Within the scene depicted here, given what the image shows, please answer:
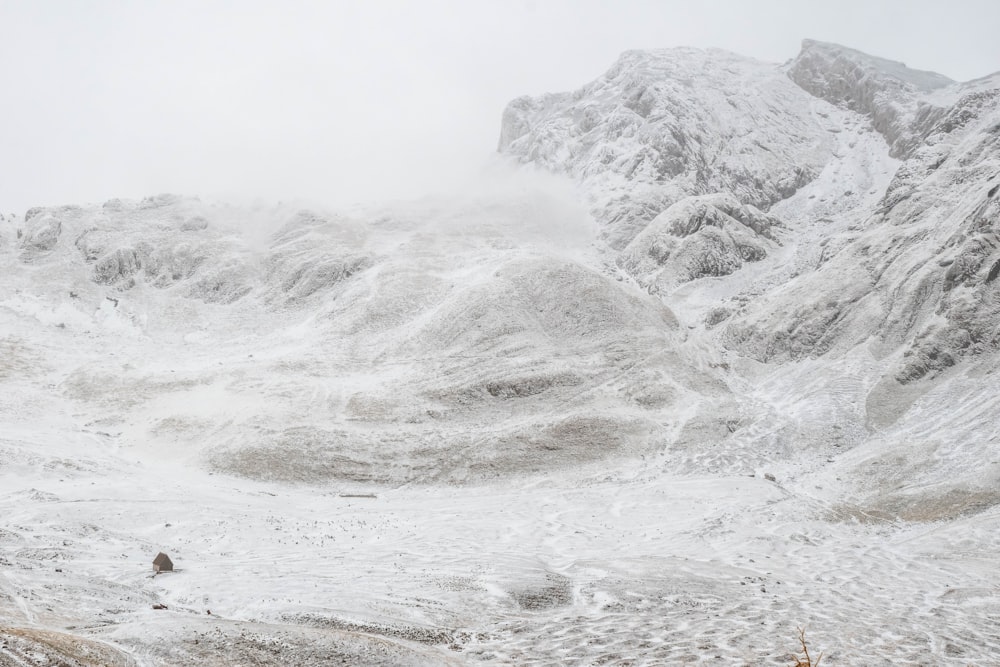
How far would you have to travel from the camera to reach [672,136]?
127 meters

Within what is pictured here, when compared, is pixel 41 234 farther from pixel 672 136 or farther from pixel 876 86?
pixel 876 86

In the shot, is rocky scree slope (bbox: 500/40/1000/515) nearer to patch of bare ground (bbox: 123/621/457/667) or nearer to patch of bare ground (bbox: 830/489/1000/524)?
patch of bare ground (bbox: 830/489/1000/524)

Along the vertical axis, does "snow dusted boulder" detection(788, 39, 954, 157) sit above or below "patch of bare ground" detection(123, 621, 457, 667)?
above

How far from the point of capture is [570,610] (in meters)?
18.2

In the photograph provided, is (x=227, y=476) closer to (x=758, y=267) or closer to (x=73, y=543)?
(x=73, y=543)

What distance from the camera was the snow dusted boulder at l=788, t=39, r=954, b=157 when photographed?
414ft

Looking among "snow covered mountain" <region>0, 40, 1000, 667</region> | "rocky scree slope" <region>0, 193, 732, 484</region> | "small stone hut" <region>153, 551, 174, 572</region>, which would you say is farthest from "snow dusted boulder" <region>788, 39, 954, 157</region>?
"small stone hut" <region>153, 551, 174, 572</region>

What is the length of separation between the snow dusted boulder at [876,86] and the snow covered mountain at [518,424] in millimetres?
4238

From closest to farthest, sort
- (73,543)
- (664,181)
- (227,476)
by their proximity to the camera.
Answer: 1. (73,543)
2. (227,476)
3. (664,181)

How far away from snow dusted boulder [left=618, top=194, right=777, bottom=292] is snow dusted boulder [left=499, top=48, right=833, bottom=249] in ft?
30.1

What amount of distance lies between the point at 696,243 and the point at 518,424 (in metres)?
50.6

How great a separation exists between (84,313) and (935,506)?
86035mm

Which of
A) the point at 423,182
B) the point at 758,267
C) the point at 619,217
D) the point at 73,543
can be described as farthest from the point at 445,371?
the point at 423,182

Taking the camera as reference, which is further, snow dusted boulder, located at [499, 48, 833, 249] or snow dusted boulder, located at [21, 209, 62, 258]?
snow dusted boulder, located at [499, 48, 833, 249]
